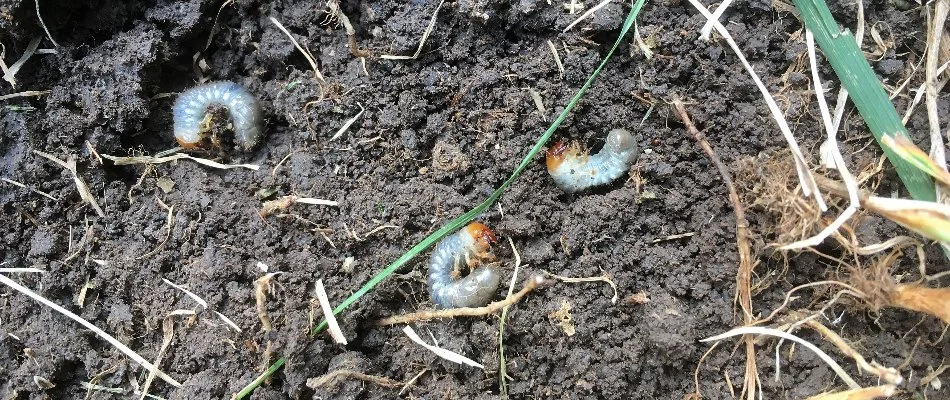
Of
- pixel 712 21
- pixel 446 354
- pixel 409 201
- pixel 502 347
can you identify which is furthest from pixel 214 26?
pixel 712 21

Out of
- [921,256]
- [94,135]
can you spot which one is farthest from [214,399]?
[921,256]

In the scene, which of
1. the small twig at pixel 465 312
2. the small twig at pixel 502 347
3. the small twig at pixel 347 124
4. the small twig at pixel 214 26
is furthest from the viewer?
the small twig at pixel 214 26

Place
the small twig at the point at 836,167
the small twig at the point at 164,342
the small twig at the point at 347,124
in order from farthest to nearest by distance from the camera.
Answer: the small twig at the point at 347,124 < the small twig at the point at 164,342 < the small twig at the point at 836,167

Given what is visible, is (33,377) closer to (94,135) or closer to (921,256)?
(94,135)

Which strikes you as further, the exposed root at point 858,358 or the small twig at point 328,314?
the small twig at point 328,314

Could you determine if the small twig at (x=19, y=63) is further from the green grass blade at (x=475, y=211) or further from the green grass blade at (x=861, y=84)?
the green grass blade at (x=861, y=84)

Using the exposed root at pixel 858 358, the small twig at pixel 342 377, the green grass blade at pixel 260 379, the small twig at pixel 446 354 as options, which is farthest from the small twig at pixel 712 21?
the green grass blade at pixel 260 379
